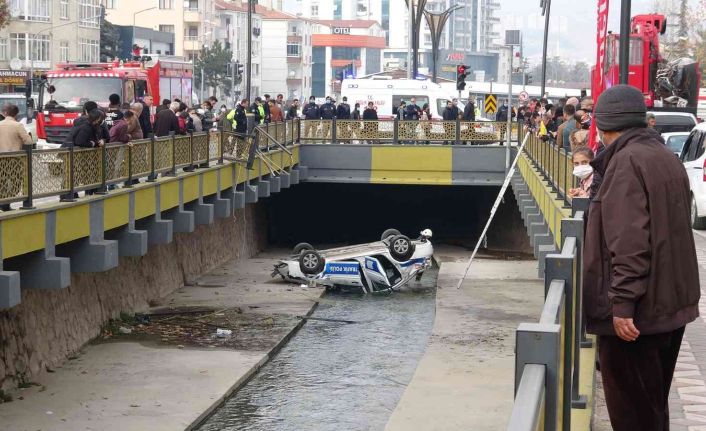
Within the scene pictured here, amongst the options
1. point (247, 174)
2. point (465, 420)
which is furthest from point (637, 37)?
point (465, 420)

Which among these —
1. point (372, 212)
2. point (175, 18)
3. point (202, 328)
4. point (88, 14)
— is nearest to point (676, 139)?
point (202, 328)

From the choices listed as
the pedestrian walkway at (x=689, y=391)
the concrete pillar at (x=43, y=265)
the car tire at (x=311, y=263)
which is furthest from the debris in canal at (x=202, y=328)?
the pedestrian walkway at (x=689, y=391)

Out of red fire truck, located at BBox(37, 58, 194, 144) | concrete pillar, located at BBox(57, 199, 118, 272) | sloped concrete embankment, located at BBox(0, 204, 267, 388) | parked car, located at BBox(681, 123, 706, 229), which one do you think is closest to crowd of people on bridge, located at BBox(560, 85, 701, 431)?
sloped concrete embankment, located at BBox(0, 204, 267, 388)

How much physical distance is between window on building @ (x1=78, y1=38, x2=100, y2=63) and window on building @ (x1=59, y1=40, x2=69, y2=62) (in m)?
1.50

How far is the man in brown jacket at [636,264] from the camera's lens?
532 cm

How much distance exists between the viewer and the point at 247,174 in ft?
99.4

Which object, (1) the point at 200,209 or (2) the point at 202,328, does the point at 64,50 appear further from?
(2) the point at 202,328

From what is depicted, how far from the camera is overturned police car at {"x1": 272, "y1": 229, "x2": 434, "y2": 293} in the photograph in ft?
97.5

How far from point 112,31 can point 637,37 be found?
196 ft

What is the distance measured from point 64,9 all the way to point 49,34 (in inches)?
141

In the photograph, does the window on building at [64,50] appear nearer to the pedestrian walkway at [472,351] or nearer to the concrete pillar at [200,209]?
the pedestrian walkway at [472,351]

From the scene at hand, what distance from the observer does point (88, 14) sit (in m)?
86.4

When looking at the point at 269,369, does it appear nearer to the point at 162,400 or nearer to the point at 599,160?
the point at 162,400

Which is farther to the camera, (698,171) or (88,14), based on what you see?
(88,14)
